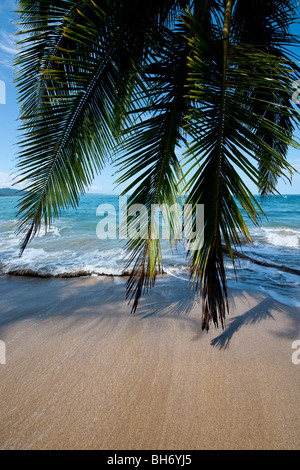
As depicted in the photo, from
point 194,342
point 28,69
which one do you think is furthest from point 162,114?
point 194,342

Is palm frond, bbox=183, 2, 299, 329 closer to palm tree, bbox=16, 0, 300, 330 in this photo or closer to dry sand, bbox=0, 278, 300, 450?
palm tree, bbox=16, 0, 300, 330

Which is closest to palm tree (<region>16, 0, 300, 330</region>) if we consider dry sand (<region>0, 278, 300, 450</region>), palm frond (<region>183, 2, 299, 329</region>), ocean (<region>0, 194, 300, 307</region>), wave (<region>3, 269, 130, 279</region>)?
palm frond (<region>183, 2, 299, 329</region>)

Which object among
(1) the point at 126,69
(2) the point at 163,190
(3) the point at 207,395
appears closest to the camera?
(3) the point at 207,395

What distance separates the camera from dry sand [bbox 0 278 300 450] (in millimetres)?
1269

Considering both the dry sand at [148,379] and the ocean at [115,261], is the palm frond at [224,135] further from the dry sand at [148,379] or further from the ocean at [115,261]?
the ocean at [115,261]

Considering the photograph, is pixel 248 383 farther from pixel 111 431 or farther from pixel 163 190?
pixel 163 190

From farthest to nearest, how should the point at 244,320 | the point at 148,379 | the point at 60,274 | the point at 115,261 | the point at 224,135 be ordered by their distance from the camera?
the point at 115,261
the point at 60,274
the point at 244,320
the point at 148,379
the point at 224,135

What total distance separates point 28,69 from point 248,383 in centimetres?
325

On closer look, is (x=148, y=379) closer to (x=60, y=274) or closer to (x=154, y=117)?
(x=154, y=117)

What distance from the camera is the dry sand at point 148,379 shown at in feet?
4.16

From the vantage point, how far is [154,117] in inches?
75.7

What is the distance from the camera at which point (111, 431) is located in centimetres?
128

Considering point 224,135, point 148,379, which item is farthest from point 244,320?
point 224,135

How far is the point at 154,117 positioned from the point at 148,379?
212 centimetres
